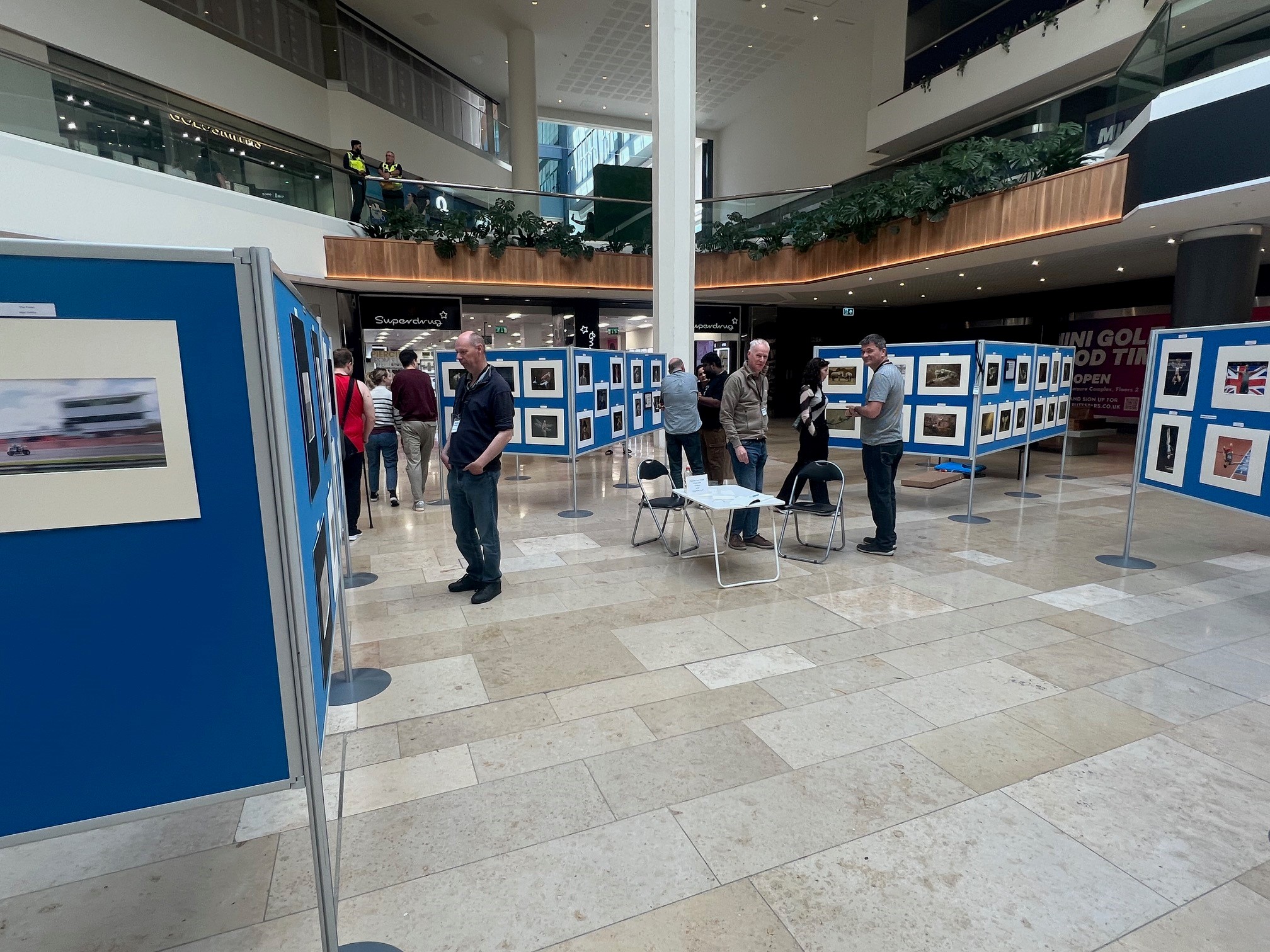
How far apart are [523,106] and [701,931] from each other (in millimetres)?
20662

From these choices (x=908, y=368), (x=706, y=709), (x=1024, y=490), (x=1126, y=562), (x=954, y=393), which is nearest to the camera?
(x=706, y=709)

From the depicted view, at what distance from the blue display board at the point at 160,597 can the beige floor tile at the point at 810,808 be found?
1.60 metres

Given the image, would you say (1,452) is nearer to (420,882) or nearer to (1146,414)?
(420,882)

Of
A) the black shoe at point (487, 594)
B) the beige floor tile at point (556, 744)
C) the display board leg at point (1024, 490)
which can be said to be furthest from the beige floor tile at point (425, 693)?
the display board leg at point (1024, 490)

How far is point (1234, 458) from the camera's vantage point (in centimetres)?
454

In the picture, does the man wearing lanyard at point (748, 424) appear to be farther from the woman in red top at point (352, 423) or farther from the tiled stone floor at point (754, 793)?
the woman in red top at point (352, 423)

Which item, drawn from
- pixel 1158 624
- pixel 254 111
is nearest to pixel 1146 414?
pixel 1158 624

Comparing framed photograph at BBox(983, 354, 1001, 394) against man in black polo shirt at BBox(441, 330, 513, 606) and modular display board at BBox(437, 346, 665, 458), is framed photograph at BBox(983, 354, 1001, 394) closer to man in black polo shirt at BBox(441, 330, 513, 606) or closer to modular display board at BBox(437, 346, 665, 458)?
modular display board at BBox(437, 346, 665, 458)

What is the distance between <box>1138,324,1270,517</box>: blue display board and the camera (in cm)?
437

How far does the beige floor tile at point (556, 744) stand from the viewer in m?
2.83

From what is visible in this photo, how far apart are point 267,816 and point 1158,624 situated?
A: 5.38 m

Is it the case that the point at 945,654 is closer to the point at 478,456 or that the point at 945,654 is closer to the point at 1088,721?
the point at 1088,721

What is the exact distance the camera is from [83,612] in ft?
4.65

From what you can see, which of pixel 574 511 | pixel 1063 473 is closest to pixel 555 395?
pixel 574 511
